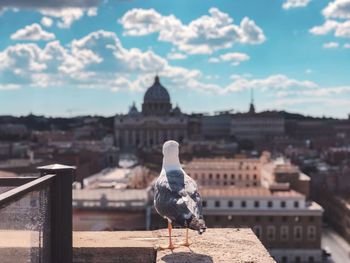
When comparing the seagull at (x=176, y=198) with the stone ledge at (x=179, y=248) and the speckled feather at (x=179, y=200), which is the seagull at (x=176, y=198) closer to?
the speckled feather at (x=179, y=200)

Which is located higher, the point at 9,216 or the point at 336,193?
the point at 9,216

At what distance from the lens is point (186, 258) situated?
419 cm

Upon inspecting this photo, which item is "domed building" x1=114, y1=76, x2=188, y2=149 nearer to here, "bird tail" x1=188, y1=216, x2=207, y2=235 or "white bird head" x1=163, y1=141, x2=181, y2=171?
"white bird head" x1=163, y1=141, x2=181, y2=171

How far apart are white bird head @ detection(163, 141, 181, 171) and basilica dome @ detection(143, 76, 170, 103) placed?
87538 millimetres

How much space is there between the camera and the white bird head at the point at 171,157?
4805mm

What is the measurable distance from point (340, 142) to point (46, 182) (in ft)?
209

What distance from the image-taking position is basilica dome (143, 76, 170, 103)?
92.6 meters

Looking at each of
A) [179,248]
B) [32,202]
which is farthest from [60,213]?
[179,248]

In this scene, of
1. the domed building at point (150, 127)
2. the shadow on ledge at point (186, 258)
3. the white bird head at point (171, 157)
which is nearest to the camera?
the shadow on ledge at point (186, 258)

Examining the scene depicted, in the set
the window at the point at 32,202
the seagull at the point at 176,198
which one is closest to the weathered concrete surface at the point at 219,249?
the seagull at the point at 176,198

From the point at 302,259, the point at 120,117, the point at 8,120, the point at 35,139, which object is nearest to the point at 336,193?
the point at 302,259

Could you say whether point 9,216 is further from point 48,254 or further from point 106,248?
point 106,248

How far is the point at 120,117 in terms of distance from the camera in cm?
9144

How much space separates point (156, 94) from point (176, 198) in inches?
3481
